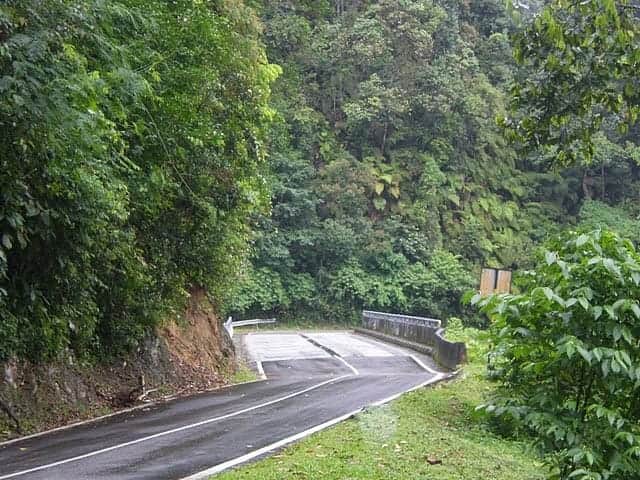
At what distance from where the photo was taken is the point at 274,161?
49344 millimetres

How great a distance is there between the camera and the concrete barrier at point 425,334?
24.0m

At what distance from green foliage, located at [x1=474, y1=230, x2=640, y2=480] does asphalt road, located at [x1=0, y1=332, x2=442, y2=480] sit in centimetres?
450

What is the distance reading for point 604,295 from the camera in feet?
17.8

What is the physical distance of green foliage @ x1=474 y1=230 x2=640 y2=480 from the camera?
5156 mm

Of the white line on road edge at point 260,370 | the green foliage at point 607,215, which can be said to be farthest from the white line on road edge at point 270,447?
the green foliage at point 607,215

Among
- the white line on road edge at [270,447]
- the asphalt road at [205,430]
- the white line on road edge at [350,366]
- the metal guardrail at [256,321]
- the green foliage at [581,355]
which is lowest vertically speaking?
the metal guardrail at [256,321]

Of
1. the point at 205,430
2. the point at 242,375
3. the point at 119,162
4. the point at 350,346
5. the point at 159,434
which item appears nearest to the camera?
the point at 159,434

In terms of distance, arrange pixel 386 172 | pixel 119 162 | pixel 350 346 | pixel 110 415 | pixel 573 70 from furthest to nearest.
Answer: pixel 386 172, pixel 350 346, pixel 119 162, pixel 110 415, pixel 573 70

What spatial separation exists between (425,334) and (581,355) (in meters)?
25.7

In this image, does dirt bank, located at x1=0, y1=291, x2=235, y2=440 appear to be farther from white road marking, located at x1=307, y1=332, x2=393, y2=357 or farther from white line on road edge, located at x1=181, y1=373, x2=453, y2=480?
white road marking, located at x1=307, y1=332, x2=393, y2=357

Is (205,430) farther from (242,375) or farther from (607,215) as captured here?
(607,215)

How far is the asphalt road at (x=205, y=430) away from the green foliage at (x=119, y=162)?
2.18 meters

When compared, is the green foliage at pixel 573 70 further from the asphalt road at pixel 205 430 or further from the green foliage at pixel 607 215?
the green foliage at pixel 607 215

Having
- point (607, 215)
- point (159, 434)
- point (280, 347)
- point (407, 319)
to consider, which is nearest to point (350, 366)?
point (280, 347)
